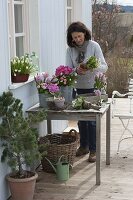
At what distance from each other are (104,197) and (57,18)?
2.59 m

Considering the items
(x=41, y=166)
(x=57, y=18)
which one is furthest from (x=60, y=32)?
(x=41, y=166)

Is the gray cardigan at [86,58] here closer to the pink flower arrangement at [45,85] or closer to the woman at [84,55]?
the woman at [84,55]

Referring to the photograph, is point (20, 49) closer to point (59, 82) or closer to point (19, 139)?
point (59, 82)

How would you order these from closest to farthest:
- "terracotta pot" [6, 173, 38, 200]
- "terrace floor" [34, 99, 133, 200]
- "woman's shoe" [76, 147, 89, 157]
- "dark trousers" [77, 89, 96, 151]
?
"terracotta pot" [6, 173, 38, 200], "terrace floor" [34, 99, 133, 200], "dark trousers" [77, 89, 96, 151], "woman's shoe" [76, 147, 89, 157]

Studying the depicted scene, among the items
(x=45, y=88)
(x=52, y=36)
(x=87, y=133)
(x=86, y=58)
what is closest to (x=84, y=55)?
(x=86, y=58)

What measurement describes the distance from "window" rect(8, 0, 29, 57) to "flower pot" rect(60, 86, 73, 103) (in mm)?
613

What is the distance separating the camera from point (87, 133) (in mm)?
5258

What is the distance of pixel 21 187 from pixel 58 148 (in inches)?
32.8

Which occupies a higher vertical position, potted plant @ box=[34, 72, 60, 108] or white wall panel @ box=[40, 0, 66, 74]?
white wall panel @ box=[40, 0, 66, 74]

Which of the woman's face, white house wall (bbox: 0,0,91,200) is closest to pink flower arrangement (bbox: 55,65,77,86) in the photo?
white house wall (bbox: 0,0,91,200)

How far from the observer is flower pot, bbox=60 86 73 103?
4.58m

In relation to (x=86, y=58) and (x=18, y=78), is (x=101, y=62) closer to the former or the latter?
(x=86, y=58)

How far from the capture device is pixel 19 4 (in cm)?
472

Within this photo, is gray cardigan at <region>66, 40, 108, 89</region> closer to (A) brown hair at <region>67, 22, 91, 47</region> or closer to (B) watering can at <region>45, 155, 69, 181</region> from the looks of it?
(A) brown hair at <region>67, 22, 91, 47</region>
